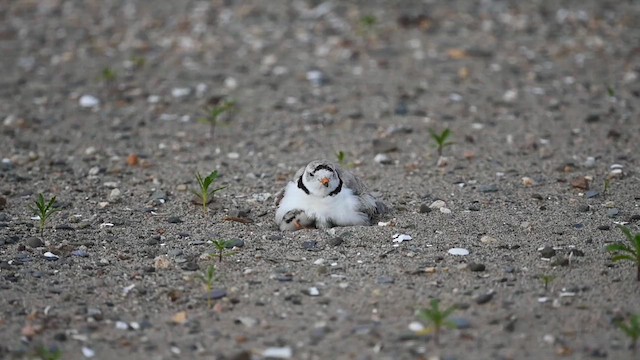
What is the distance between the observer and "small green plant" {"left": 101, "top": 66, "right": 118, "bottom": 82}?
9.05 metres

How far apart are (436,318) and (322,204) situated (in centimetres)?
175

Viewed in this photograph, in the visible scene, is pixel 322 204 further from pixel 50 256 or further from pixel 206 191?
pixel 50 256

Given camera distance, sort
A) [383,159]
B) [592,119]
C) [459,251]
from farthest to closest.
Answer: [592,119], [383,159], [459,251]

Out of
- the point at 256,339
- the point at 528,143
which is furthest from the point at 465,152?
the point at 256,339

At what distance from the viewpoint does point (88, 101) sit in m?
9.09

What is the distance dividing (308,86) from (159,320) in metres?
4.79

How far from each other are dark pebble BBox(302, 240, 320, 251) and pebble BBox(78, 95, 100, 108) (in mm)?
4026

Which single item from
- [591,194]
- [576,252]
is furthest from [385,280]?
[591,194]

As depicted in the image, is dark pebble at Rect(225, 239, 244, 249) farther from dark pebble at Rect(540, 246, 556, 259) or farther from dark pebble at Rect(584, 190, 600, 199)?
dark pebble at Rect(584, 190, 600, 199)

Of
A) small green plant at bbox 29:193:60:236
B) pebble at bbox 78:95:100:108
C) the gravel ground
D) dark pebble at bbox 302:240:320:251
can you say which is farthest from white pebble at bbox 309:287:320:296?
pebble at bbox 78:95:100:108

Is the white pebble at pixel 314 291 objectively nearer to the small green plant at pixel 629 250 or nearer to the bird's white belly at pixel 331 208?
the bird's white belly at pixel 331 208

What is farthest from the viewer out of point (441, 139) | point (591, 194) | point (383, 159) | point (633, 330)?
point (383, 159)

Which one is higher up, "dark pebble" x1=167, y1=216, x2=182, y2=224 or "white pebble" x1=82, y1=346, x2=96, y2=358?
"white pebble" x1=82, y1=346, x2=96, y2=358

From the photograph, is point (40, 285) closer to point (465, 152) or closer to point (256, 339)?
point (256, 339)
